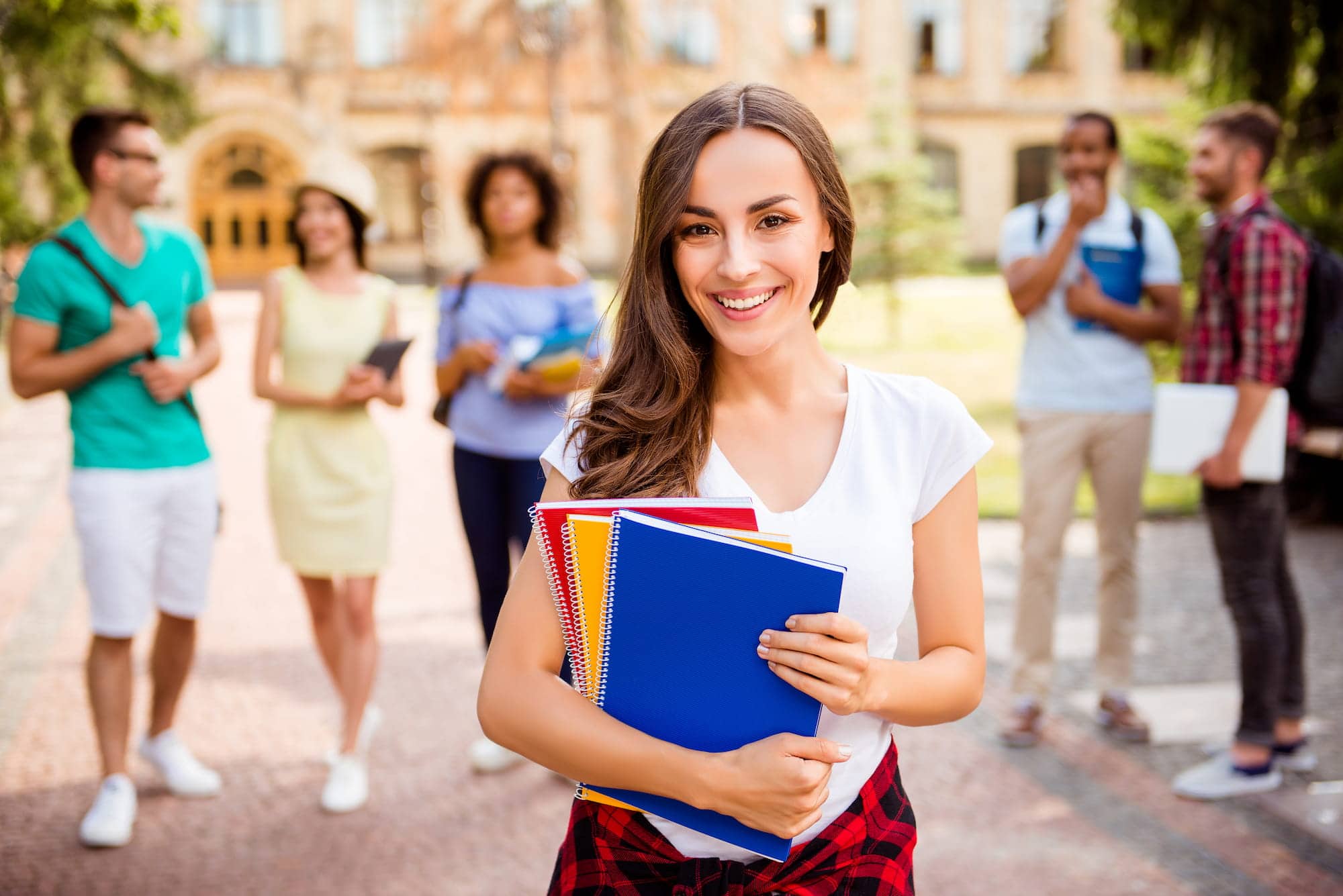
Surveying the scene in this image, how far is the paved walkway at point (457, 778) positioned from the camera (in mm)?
3832

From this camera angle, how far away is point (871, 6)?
39562 mm

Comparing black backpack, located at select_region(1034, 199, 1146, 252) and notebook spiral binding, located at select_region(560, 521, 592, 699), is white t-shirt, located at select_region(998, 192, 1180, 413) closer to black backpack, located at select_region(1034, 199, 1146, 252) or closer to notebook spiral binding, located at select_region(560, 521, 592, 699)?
black backpack, located at select_region(1034, 199, 1146, 252)

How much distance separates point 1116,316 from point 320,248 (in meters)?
3.02

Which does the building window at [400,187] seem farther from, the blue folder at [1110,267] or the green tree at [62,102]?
the blue folder at [1110,267]

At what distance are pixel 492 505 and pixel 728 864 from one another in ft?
9.56

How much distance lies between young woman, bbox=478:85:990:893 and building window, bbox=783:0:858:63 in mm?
39285

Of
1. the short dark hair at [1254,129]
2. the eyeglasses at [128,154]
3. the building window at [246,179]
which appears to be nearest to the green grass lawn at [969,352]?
the short dark hair at [1254,129]

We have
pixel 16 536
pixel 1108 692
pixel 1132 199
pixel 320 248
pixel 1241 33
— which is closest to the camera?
pixel 320 248

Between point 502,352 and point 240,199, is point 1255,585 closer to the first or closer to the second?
point 502,352

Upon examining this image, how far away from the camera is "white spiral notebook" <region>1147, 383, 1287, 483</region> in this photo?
4.22m

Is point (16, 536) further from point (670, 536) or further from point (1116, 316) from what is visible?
point (670, 536)

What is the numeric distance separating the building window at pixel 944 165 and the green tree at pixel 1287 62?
113 feet

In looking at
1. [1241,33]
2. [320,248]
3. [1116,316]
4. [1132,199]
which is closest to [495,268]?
[320,248]

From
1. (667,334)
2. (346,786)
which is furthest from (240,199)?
(667,334)
